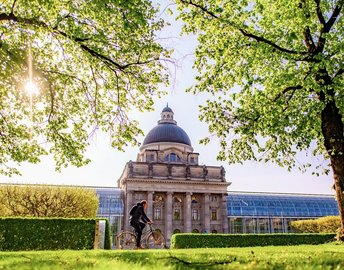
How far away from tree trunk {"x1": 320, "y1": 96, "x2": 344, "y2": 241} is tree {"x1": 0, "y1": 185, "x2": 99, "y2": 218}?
88.3ft

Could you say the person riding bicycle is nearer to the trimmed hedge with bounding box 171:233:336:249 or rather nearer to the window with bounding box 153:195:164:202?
the trimmed hedge with bounding box 171:233:336:249

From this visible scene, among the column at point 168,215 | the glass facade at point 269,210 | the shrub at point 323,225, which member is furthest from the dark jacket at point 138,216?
the glass facade at point 269,210

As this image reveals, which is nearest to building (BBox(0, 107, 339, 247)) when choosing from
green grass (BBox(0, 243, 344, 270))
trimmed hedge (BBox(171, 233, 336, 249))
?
trimmed hedge (BBox(171, 233, 336, 249))

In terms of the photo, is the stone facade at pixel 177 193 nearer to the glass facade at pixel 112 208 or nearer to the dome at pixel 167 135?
the glass facade at pixel 112 208

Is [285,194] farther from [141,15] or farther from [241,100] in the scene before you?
[141,15]

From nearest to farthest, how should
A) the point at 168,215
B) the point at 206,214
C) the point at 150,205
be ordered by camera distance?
the point at 150,205
the point at 168,215
the point at 206,214

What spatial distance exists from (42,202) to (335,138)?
2904 centimetres

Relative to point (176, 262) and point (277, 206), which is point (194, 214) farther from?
point (176, 262)

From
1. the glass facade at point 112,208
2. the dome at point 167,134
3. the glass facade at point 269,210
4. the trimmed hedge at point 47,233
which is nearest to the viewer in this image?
the trimmed hedge at point 47,233

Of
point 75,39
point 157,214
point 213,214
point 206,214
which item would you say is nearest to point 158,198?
point 157,214

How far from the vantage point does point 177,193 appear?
63688mm

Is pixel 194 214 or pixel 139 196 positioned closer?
pixel 139 196

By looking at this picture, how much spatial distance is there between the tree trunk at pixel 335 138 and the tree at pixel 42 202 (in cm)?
2692

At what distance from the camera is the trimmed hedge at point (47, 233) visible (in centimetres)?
1733
